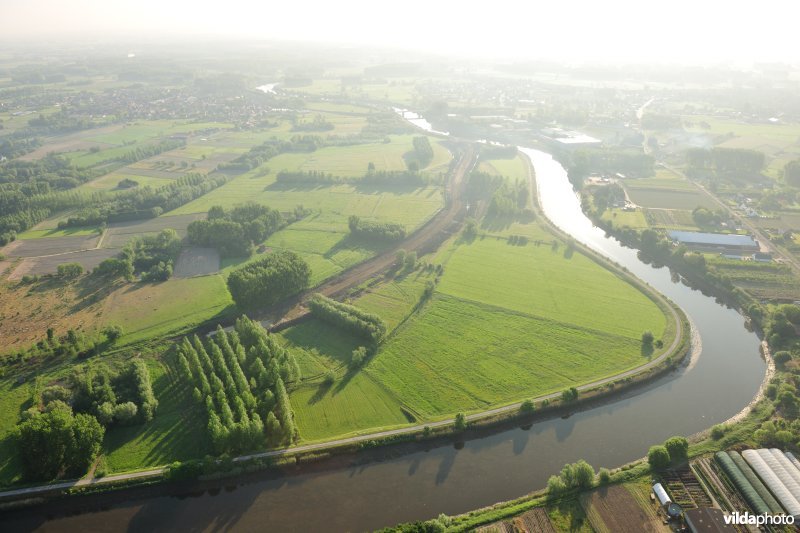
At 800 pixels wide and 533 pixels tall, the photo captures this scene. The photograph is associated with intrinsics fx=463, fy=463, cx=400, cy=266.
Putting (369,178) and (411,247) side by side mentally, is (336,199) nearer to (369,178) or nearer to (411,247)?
(369,178)

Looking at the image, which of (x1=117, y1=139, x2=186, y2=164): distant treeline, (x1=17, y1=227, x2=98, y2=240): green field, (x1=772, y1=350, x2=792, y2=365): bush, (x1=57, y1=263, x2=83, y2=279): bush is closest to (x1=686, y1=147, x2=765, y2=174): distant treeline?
(x1=772, y1=350, x2=792, y2=365): bush

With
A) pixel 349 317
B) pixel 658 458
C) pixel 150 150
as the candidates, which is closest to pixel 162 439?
pixel 349 317

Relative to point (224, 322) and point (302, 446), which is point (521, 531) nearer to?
point (302, 446)

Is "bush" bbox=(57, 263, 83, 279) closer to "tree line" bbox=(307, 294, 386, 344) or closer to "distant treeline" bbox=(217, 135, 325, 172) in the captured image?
"tree line" bbox=(307, 294, 386, 344)

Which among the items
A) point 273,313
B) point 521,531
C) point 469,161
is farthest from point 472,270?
point 469,161

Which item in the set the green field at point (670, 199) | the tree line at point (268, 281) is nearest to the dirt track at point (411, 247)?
the tree line at point (268, 281)

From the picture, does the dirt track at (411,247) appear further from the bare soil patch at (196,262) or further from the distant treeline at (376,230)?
the bare soil patch at (196,262)
